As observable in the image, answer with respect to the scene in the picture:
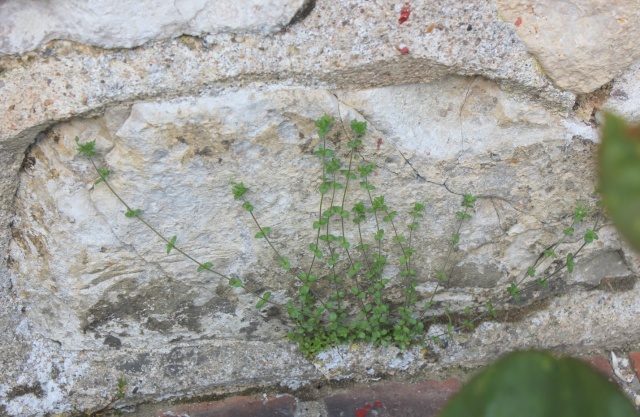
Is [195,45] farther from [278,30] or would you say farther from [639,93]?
[639,93]

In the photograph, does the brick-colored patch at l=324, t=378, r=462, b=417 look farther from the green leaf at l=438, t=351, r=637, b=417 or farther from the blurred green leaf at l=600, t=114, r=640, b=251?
the blurred green leaf at l=600, t=114, r=640, b=251

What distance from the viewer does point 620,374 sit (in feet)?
5.52

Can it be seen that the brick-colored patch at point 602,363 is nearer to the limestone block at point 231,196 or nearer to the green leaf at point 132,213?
the limestone block at point 231,196

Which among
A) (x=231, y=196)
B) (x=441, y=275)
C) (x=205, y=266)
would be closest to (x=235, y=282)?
(x=205, y=266)

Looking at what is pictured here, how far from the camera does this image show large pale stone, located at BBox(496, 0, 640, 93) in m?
1.20

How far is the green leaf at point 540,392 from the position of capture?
556 millimetres

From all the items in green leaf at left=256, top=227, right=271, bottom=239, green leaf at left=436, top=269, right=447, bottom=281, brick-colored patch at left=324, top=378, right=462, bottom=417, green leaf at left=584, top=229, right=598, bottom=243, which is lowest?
brick-colored patch at left=324, top=378, right=462, bottom=417

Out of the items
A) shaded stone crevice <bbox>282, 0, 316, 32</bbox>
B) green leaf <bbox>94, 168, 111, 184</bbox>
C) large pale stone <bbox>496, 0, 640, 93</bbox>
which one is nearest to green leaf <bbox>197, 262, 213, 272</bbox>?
green leaf <bbox>94, 168, 111, 184</bbox>

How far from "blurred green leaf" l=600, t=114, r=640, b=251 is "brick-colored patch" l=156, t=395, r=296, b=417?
133 centimetres

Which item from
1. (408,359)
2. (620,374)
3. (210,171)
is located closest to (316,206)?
(210,171)

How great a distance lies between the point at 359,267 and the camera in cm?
147

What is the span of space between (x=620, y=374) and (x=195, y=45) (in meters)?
1.40

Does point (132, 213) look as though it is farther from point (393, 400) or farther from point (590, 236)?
point (590, 236)

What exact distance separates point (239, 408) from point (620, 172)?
1368 mm
